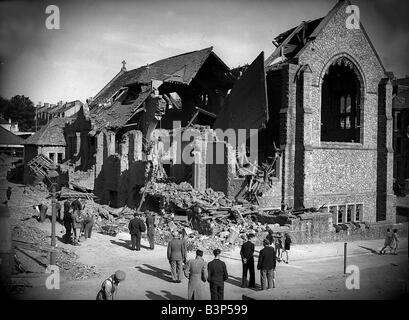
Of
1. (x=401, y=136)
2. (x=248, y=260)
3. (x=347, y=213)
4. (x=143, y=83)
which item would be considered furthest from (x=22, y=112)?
(x=248, y=260)

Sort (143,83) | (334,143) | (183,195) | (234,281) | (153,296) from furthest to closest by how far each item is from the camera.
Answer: (143,83), (334,143), (183,195), (234,281), (153,296)

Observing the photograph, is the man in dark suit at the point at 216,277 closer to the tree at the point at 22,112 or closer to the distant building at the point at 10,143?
the distant building at the point at 10,143

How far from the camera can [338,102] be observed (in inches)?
1296

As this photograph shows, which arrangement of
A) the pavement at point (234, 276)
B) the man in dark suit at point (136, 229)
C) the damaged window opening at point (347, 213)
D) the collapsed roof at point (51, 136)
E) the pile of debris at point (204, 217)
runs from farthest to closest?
1. the collapsed roof at point (51, 136)
2. the damaged window opening at point (347, 213)
3. the pile of debris at point (204, 217)
4. the man in dark suit at point (136, 229)
5. the pavement at point (234, 276)

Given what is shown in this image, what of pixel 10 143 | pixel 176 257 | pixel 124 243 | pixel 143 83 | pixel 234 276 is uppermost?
pixel 143 83

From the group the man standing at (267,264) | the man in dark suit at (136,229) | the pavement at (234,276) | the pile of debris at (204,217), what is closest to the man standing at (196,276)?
the pavement at (234,276)

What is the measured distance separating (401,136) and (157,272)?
4386 cm

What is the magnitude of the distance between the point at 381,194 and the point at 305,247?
45.5 ft

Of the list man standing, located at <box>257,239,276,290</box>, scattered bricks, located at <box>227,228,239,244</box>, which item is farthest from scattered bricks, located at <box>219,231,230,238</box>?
man standing, located at <box>257,239,276,290</box>

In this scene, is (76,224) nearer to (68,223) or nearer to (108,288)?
(68,223)

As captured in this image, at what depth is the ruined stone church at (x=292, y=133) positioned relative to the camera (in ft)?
87.6

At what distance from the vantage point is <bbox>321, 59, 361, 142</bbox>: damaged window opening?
30.2 m

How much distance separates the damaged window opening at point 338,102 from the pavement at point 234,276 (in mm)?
13955
